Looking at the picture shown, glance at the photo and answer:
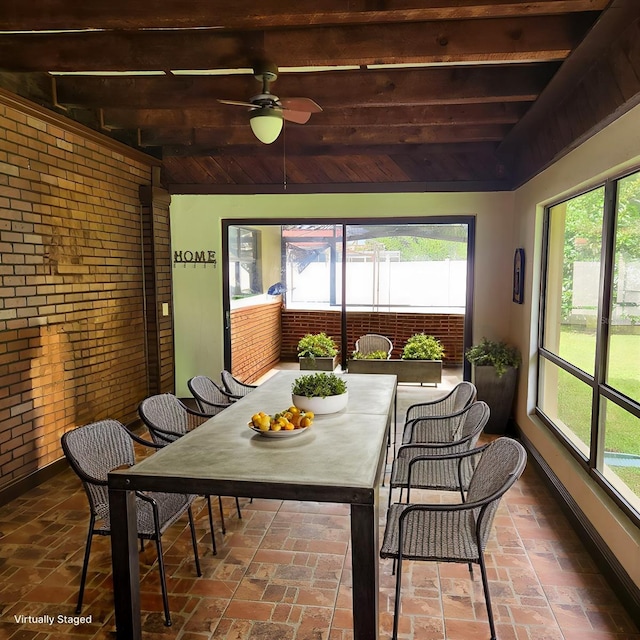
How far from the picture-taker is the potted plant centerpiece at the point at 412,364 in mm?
6098

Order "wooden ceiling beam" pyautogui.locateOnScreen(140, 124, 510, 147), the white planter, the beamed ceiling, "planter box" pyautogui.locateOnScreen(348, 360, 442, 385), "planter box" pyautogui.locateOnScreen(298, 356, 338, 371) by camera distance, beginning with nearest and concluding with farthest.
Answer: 1. the beamed ceiling
2. the white planter
3. "wooden ceiling beam" pyautogui.locateOnScreen(140, 124, 510, 147)
4. "planter box" pyautogui.locateOnScreen(348, 360, 442, 385)
5. "planter box" pyautogui.locateOnScreen(298, 356, 338, 371)

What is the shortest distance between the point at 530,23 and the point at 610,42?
41 centimetres

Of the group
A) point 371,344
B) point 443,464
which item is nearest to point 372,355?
point 371,344

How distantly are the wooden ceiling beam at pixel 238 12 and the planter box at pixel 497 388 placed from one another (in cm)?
Result: 333

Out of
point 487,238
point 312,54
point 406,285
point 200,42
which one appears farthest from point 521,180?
point 200,42

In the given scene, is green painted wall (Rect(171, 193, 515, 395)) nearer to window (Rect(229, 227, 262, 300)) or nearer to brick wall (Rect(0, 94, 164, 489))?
window (Rect(229, 227, 262, 300))

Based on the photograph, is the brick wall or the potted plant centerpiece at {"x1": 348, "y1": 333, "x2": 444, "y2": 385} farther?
the potted plant centerpiece at {"x1": 348, "y1": 333, "x2": 444, "y2": 385}

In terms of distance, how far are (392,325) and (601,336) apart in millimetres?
4553

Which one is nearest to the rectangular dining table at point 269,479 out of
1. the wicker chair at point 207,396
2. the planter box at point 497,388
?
the wicker chair at point 207,396

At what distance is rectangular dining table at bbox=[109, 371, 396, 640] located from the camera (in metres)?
1.94

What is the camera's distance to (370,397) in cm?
345

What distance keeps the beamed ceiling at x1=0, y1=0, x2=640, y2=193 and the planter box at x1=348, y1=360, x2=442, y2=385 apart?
2.00 m

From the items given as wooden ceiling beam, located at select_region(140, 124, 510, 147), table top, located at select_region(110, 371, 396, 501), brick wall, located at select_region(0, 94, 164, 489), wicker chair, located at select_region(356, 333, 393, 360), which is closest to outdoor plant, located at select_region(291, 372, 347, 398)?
table top, located at select_region(110, 371, 396, 501)

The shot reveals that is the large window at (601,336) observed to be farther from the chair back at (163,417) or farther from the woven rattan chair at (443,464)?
the chair back at (163,417)
